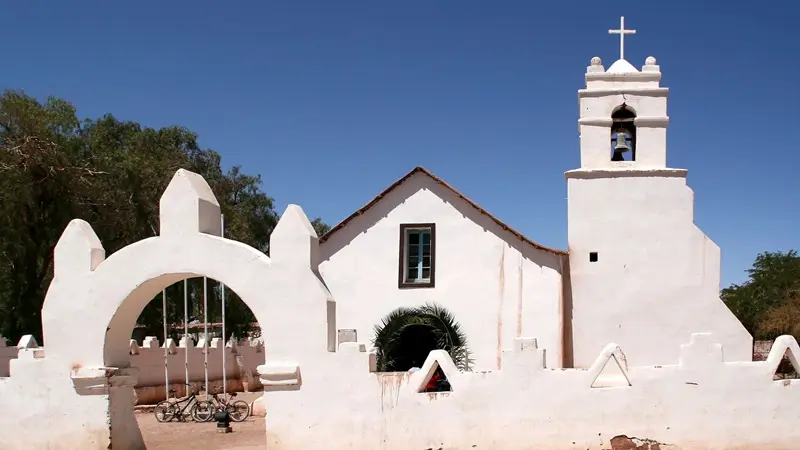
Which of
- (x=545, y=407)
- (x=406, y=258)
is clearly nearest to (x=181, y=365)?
(x=406, y=258)

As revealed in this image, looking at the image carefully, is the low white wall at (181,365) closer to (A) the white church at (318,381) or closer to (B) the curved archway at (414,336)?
(B) the curved archway at (414,336)

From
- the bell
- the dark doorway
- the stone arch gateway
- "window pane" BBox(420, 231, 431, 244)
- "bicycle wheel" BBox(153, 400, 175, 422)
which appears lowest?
"bicycle wheel" BBox(153, 400, 175, 422)

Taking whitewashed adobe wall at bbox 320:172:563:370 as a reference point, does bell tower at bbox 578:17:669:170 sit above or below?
above

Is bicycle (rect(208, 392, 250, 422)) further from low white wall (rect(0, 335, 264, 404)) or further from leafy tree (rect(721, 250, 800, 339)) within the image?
leafy tree (rect(721, 250, 800, 339))

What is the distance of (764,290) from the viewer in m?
44.2

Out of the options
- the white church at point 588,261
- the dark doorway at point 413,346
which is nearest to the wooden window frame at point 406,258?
the white church at point 588,261

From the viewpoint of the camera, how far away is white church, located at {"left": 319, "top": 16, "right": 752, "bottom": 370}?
17344 millimetres

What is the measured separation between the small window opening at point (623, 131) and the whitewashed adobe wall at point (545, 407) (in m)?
8.30

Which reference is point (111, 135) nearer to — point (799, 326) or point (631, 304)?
point (631, 304)

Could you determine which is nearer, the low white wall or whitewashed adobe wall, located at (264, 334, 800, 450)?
whitewashed adobe wall, located at (264, 334, 800, 450)

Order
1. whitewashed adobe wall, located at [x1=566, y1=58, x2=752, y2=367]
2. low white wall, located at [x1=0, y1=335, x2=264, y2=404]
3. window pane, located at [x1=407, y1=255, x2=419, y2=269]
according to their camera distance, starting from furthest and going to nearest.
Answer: low white wall, located at [x1=0, y1=335, x2=264, y2=404] < window pane, located at [x1=407, y1=255, x2=419, y2=269] < whitewashed adobe wall, located at [x1=566, y1=58, x2=752, y2=367]

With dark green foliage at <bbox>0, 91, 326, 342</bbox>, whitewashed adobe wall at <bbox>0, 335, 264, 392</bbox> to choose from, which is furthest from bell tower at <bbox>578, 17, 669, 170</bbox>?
dark green foliage at <bbox>0, 91, 326, 342</bbox>

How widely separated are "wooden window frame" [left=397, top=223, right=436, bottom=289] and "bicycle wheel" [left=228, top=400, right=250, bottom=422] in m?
4.55

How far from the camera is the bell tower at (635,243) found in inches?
682
